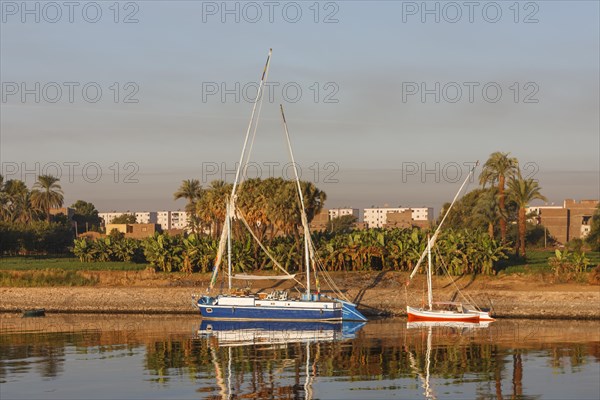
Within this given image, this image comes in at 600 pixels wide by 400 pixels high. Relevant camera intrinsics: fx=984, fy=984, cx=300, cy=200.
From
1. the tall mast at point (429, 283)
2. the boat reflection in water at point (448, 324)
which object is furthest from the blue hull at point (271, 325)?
the tall mast at point (429, 283)

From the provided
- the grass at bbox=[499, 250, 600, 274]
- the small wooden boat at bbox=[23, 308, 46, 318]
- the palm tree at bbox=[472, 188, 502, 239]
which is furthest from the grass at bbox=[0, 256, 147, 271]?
the palm tree at bbox=[472, 188, 502, 239]

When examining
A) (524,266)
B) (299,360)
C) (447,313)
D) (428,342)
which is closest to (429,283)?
(447,313)

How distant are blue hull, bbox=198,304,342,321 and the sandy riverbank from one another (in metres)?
6.01

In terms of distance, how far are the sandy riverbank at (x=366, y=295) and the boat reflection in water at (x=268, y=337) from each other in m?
7.62

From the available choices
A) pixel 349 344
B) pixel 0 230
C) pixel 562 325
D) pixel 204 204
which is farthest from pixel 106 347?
pixel 0 230

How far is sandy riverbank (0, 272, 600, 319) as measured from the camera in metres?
78.6

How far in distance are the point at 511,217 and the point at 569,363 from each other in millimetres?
109532

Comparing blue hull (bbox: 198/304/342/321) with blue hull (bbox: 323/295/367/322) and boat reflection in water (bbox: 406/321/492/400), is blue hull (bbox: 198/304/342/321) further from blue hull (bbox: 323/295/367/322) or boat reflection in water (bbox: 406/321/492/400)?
boat reflection in water (bbox: 406/321/492/400)

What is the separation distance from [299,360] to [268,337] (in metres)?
12.7

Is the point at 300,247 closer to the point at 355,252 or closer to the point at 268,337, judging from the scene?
the point at 355,252

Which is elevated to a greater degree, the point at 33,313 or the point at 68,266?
the point at 68,266

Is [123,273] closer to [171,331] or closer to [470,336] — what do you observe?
[171,331]

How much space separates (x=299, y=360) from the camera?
182 feet

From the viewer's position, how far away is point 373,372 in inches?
1991
